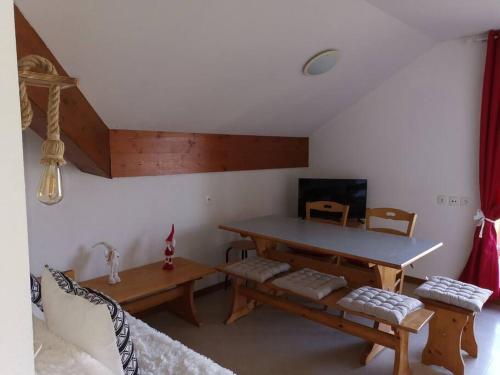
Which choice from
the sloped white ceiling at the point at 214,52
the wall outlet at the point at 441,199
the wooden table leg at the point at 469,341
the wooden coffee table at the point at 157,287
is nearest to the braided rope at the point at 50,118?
the sloped white ceiling at the point at 214,52

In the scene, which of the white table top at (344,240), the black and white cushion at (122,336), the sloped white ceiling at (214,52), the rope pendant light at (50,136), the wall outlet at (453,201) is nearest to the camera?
the rope pendant light at (50,136)

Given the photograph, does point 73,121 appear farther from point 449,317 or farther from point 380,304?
point 449,317

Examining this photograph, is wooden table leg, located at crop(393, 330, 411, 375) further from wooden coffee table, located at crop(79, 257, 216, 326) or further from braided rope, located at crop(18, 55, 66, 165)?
braided rope, located at crop(18, 55, 66, 165)

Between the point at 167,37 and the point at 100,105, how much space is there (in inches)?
28.4

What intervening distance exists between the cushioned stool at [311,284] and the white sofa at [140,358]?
1.13m

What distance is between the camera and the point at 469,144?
3670 mm

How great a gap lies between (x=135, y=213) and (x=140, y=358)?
1749mm

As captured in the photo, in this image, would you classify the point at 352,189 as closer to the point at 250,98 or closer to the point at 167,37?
the point at 250,98

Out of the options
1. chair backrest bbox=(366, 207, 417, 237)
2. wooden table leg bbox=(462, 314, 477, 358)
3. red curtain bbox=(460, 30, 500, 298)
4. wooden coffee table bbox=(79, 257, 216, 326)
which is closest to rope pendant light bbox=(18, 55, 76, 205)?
wooden coffee table bbox=(79, 257, 216, 326)

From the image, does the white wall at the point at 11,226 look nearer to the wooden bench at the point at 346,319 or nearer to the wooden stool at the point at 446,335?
the wooden bench at the point at 346,319

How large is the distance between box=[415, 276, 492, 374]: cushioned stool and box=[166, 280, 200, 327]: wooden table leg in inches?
68.8

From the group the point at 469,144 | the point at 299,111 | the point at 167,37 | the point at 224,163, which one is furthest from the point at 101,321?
the point at 469,144

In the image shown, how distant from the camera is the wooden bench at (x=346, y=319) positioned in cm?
229

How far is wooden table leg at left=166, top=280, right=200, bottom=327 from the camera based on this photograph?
3152 mm
